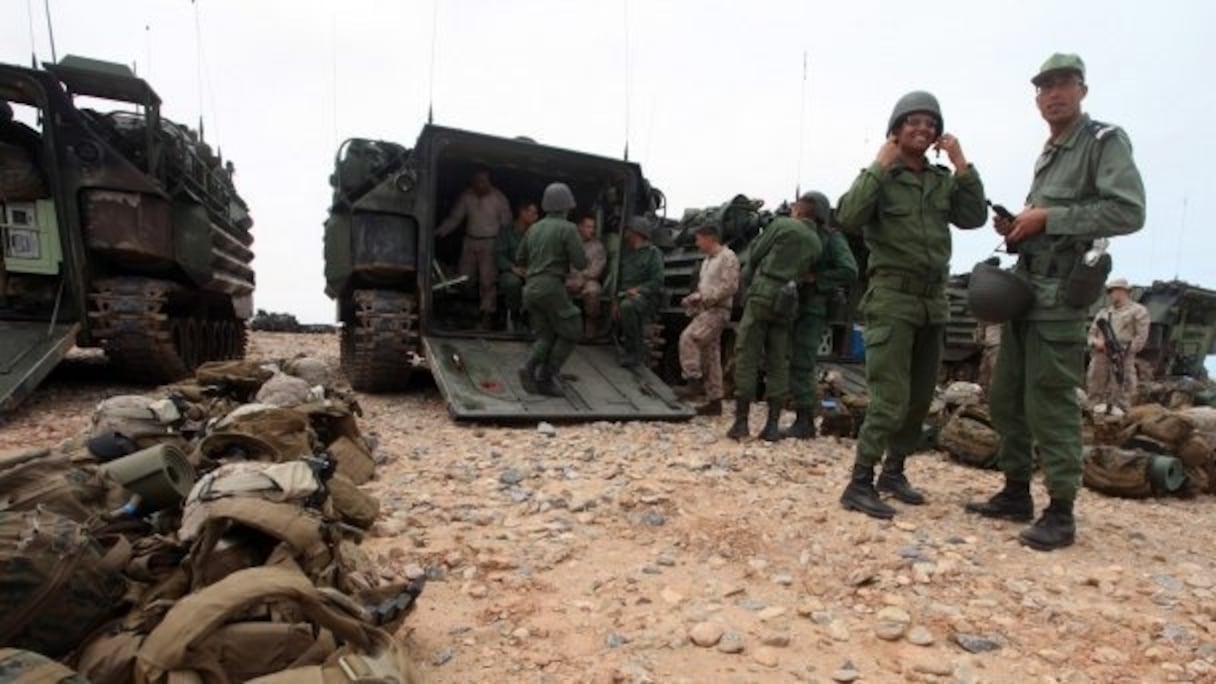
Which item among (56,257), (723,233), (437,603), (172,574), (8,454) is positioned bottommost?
(437,603)

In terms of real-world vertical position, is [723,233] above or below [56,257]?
above

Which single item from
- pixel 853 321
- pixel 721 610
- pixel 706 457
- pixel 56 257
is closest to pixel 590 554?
pixel 721 610

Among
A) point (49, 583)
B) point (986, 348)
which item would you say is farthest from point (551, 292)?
point (986, 348)

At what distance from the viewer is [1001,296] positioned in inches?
131

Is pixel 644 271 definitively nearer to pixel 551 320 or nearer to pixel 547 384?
pixel 551 320

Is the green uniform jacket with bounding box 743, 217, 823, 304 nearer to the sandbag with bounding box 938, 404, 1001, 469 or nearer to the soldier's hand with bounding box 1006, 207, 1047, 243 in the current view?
the sandbag with bounding box 938, 404, 1001, 469

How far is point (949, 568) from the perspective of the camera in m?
2.76

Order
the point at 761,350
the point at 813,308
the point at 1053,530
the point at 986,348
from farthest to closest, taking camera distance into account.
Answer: the point at 986,348, the point at 813,308, the point at 761,350, the point at 1053,530

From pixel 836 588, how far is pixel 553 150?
5493 mm

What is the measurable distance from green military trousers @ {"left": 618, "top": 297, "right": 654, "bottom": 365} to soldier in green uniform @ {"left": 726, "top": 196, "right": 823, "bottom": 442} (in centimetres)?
161

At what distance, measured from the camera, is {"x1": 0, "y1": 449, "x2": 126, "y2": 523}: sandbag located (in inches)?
76.8

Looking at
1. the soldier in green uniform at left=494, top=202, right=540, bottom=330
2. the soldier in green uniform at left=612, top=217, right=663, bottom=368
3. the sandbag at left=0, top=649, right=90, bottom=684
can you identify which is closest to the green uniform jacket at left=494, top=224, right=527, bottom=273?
the soldier in green uniform at left=494, top=202, right=540, bottom=330

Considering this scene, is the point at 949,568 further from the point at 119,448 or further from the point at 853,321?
the point at 853,321

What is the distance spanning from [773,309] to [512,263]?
3092 mm
